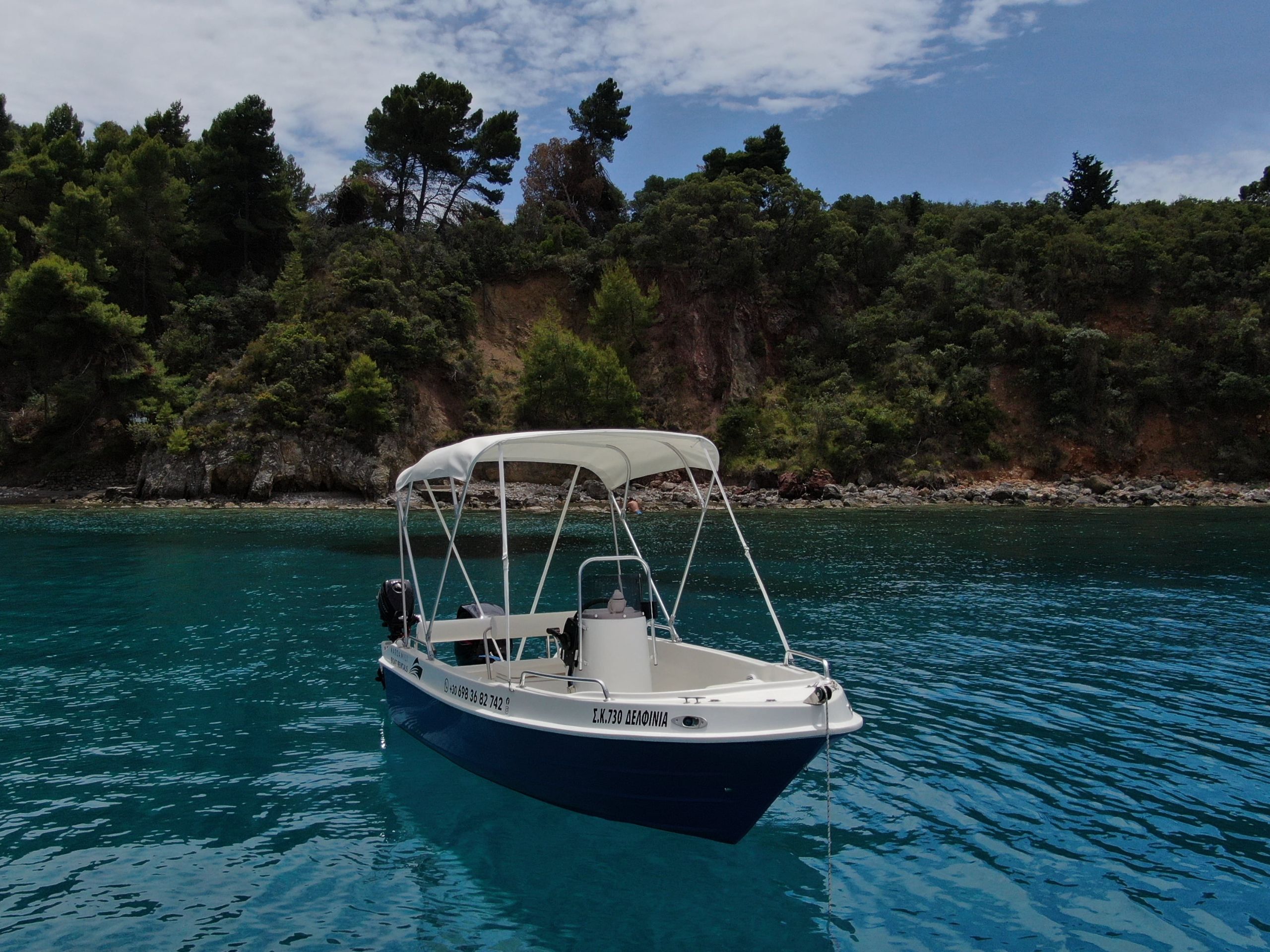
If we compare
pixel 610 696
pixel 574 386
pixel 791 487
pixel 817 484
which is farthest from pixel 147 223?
pixel 610 696

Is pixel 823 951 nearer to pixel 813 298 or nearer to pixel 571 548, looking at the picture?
pixel 571 548

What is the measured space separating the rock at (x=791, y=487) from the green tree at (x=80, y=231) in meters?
49.3

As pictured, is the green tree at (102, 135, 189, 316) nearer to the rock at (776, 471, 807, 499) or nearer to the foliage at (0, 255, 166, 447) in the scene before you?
the foliage at (0, 255, 166, 447)

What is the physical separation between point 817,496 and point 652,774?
4254 cm

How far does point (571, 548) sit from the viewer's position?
1152 inches

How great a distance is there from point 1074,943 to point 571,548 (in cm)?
2411

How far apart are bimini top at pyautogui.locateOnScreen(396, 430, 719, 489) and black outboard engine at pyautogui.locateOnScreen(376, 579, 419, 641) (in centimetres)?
152

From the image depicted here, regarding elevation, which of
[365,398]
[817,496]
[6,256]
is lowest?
[817,496]

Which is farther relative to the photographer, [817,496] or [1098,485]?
[817,496]

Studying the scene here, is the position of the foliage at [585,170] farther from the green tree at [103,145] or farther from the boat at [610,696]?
the boat at [610,696]

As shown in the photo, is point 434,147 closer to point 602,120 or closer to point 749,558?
point 602,120

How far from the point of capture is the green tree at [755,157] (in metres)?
67.9

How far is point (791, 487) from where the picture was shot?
48.2 metres

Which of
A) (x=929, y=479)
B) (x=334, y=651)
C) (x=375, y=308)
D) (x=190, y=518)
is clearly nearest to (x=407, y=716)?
(x=334, y=651)
